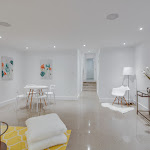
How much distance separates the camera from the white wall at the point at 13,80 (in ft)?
15.2

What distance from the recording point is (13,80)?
5250 mm

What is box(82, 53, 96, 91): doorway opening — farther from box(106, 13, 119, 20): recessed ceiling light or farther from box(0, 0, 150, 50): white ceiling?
box(106, 13, 119, 20): recessed ceiling light

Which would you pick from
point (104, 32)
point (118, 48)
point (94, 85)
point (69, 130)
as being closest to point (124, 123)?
point (69, 130)

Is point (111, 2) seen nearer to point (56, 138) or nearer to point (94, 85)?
point (56, 138)

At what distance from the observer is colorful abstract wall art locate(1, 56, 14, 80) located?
4.66m

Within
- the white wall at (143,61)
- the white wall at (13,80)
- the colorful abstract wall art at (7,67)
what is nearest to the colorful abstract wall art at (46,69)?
the white wall at (13,80)

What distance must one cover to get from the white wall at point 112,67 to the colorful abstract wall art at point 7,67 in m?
3.94

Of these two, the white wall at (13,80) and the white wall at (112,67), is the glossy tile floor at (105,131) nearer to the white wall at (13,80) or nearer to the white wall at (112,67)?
the white wall at (13,80)

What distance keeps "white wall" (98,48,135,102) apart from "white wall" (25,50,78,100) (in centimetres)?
129

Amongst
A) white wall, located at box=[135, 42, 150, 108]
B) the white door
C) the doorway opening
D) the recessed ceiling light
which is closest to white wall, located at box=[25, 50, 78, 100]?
white wall, located at box=[135, 42, 150, 108]

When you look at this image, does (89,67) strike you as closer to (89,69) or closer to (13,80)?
(89,69)

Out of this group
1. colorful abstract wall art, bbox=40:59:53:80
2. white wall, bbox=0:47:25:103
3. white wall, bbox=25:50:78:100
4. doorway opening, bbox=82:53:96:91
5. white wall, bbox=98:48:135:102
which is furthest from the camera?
doorway opening, bbox=82:53:96:91

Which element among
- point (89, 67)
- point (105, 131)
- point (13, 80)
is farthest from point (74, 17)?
point (89, 67)

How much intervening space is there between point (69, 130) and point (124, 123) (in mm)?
1407
